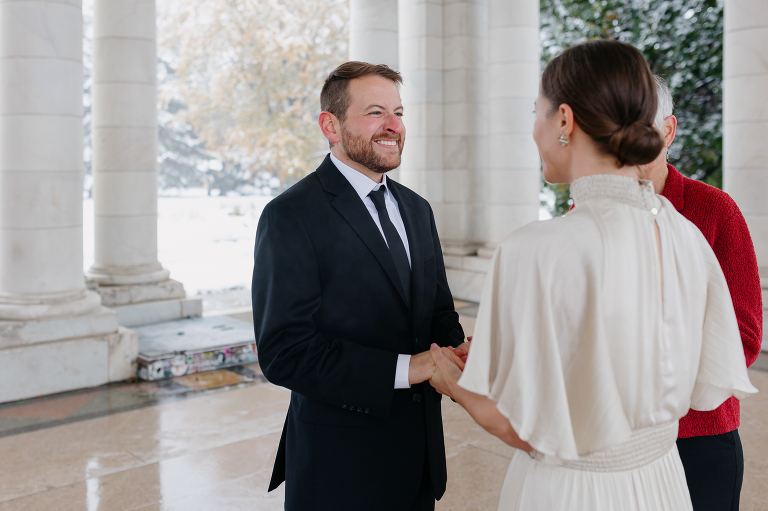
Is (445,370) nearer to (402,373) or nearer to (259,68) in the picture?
(402,373)

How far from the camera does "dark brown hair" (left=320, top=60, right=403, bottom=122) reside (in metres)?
2.53

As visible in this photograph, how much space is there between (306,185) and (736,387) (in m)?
1.42

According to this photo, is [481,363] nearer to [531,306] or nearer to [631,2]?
[531,306]

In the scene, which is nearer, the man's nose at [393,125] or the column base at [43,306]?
the man's nose at [393,125]

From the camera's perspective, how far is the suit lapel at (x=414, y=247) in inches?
99.7

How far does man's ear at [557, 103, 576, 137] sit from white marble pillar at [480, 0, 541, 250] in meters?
8.57

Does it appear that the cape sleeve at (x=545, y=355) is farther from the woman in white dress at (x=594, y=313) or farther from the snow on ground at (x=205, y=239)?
the snow on ground at (x=205, y=239)

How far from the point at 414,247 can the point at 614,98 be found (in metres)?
1.15

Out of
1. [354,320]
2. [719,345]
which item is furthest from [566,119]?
[354,320]

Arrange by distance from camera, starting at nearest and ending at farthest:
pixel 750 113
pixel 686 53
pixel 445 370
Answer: pixel 445 370 → pixel 750 113 → pixel 686 53

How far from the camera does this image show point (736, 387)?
1.80 meters

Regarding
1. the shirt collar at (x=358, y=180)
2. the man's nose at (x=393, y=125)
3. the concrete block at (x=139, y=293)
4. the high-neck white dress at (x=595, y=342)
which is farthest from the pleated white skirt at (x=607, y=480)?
the concrete block at (x=139, y=293)

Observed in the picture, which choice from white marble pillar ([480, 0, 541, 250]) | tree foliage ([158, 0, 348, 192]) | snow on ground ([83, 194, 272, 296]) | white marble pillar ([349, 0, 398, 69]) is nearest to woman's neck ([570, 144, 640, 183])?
white marble pillar ([349, 0, 398, 69])

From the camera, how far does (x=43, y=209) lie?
241 inches
